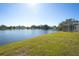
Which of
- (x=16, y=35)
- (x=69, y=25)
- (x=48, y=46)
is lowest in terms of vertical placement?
(x=48, y=46)

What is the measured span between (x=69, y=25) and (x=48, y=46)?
0.36 metres

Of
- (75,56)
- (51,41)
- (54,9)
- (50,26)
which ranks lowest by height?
(75,56)

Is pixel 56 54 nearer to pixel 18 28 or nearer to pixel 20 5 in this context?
pixel 18 28

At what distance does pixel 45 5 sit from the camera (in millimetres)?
2693

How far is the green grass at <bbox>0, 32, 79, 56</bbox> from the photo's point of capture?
2660 mm

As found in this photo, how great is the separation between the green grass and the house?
5 cm

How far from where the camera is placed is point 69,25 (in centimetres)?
273

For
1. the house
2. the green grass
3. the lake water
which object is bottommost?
the green grass

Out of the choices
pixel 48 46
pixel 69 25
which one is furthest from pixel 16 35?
pixel 69 25

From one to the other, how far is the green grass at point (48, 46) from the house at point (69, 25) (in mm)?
49

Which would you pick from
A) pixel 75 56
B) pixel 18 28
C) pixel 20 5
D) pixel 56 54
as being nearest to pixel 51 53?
pixel 56 54

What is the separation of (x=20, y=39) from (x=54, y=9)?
54 centimetres

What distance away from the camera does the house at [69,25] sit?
269 centimetres

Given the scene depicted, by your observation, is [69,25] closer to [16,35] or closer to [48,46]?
[48,46]
